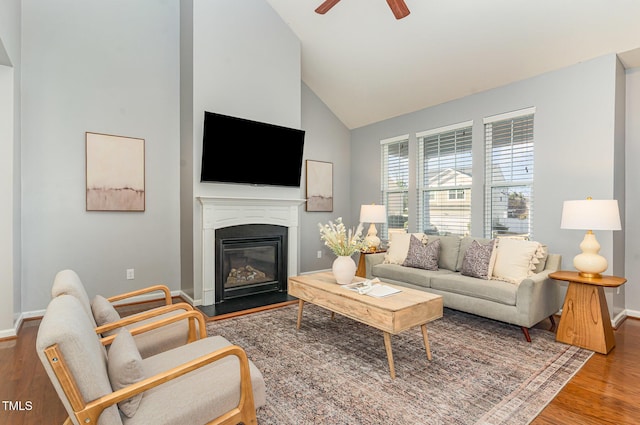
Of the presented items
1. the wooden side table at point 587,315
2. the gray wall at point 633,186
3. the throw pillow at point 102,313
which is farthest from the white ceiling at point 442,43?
the throw pillow at point 102,313

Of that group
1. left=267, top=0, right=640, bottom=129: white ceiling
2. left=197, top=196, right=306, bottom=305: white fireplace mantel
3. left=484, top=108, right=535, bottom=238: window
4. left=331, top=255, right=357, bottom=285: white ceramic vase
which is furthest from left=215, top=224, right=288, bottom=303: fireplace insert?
left=484, top=108, right=535, bottom=238: window

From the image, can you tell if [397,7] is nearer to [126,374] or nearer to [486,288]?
[486,288]

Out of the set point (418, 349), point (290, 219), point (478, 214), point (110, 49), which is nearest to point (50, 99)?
point (110, 49)

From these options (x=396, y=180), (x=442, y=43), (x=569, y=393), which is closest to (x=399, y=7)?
(x=442, y=43)

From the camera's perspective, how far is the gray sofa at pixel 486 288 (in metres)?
3.03

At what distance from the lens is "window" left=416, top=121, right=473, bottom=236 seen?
4699 millimetres

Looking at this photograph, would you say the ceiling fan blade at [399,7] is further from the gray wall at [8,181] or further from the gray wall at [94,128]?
the gray wall at [8,181]

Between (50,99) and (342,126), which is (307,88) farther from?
(50,99)

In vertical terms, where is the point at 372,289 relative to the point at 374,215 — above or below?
below

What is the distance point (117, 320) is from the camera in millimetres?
2141

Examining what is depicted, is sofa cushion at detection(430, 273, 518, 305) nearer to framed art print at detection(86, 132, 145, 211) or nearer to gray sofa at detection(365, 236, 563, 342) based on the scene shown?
gray sofa at detection(365, 236, 563, 342)

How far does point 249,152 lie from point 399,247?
7.80 ft

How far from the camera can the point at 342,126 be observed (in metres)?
6.38

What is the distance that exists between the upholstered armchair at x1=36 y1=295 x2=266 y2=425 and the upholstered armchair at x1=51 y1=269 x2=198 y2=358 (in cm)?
34
